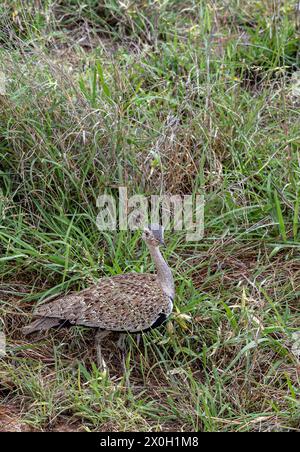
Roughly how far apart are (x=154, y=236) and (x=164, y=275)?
0.64ft

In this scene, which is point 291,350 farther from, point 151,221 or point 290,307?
point 151,221

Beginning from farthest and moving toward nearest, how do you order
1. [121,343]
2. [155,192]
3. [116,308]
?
1. [155,192]
2. [121,343]
3. [116,308]

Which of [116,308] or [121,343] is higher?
[116,308]

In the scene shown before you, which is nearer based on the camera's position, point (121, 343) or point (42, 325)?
point (42, 325)

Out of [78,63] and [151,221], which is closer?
[151,221]

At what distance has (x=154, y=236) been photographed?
4902 millimetres

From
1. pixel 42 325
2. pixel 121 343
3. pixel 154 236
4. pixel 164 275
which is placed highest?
pixel 154 236

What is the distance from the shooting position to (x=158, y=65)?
644 cm

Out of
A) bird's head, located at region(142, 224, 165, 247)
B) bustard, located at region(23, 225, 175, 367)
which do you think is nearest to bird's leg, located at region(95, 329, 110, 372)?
bustard, located at region(23, 225, 175, 367)

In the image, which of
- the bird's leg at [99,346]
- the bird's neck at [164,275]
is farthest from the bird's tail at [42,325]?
the bird's neck at [164,275]

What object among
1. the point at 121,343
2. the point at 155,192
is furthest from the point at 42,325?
the point at 155,192

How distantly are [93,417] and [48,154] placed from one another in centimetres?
A: 160

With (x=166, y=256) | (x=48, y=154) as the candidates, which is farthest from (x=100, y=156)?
(x=166, y=256)

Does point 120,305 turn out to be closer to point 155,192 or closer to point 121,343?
point 121,343
